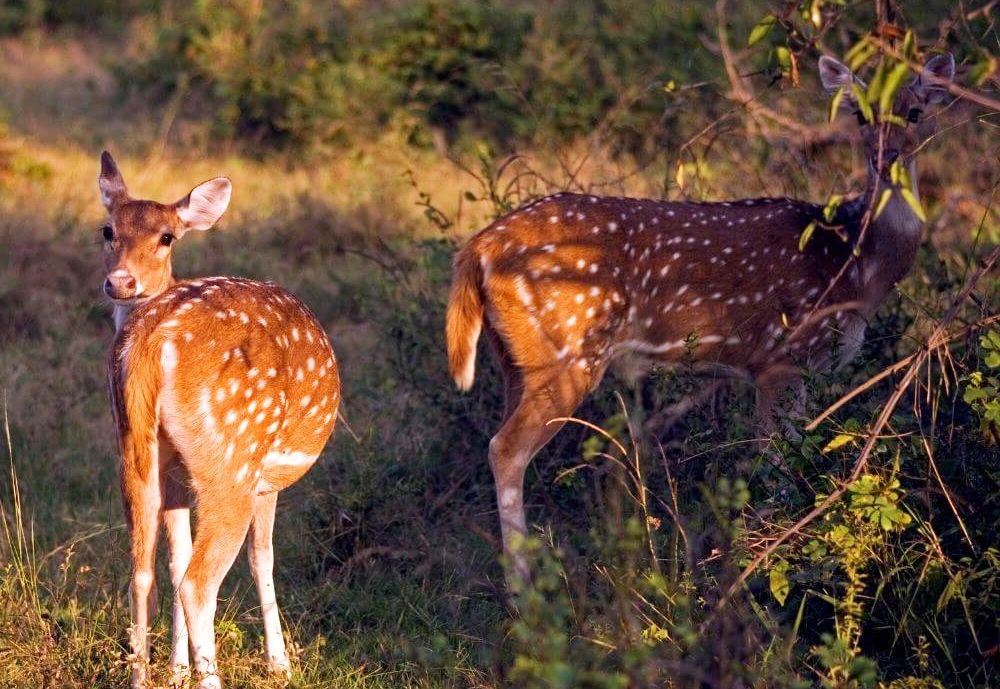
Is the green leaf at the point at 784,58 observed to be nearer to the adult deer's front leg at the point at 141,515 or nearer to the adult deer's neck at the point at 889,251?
the adult deer's front leg at the point at 141,515

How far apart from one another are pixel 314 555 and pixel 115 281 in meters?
1.40

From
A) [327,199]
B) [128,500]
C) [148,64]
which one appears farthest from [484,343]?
[148,64]

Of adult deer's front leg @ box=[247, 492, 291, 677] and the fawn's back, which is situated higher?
the fawn's back

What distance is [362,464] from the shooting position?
5664 mm

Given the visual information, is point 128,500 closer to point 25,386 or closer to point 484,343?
point 484,343

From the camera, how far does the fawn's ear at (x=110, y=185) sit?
5.60 metres

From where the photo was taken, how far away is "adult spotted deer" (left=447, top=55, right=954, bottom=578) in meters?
5.54

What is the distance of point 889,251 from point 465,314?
204 centimetres

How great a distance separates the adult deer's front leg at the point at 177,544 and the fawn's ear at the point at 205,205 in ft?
4.23

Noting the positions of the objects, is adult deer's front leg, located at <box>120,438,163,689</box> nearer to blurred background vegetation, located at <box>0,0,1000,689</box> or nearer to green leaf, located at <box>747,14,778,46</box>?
blurred background vegetation, located at <box>0,0,1000,689</box>

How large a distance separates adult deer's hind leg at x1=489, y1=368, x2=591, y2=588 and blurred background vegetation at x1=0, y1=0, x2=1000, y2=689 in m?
0.22

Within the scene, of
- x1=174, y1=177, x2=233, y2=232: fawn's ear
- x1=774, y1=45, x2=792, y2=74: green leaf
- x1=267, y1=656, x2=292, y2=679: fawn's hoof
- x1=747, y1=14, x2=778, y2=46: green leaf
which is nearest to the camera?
x1=747, y1=14, x2=778, y2=46: green leaf

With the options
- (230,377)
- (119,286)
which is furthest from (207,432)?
(119,286)

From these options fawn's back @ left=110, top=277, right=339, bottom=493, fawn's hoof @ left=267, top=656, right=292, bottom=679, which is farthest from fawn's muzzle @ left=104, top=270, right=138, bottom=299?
fawn's hoof @ left=267, top=656, right=292, bottom=679
